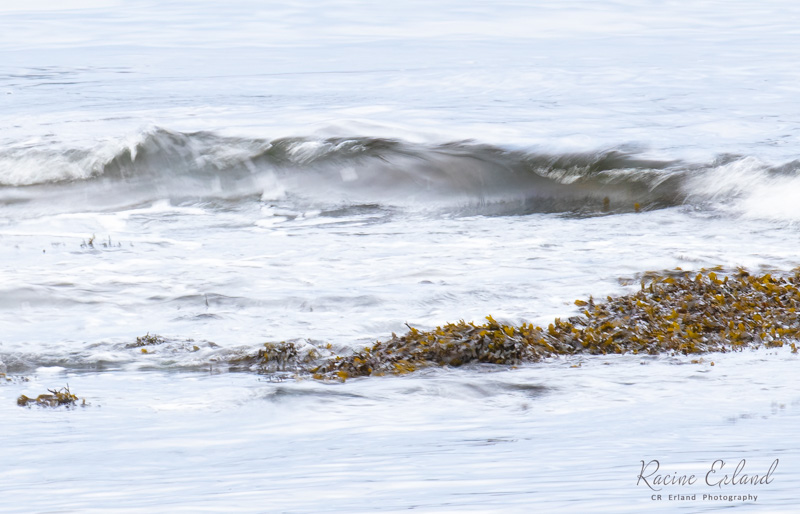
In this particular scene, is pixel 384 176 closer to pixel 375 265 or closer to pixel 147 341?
pixel 375 265

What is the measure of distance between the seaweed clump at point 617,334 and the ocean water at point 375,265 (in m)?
0.19

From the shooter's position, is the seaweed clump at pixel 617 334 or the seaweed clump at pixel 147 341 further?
the seaweed clump at pixel 147 341

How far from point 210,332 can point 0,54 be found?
28262 millimetres

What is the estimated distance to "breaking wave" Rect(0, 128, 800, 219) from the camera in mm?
12359

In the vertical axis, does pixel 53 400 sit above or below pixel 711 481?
below

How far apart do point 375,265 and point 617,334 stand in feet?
9.79

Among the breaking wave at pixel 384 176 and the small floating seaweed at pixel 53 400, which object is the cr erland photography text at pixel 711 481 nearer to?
the small floating seaweed at pixel 53 400

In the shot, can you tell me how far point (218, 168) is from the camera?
14344 millimetres

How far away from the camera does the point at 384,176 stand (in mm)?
13531

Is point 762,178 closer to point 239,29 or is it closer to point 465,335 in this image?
point 465,335

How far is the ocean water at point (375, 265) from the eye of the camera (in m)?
3.79

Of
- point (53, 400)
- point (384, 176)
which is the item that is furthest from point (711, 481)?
point (384, 176)

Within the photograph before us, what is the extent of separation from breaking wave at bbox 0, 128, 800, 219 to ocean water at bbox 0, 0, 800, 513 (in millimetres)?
53

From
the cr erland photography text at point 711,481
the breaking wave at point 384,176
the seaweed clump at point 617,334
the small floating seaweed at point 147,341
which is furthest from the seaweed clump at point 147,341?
the breaking wave at point 384,176
